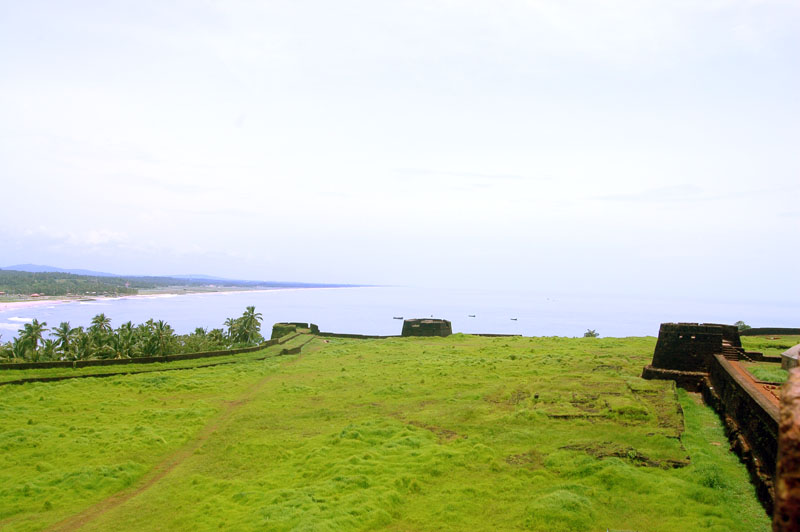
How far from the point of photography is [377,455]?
1169cm

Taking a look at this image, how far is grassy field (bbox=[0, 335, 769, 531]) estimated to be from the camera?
8688 millimetres

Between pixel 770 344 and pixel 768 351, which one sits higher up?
pixel 770 344

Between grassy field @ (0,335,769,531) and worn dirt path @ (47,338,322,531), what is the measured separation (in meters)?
0.06

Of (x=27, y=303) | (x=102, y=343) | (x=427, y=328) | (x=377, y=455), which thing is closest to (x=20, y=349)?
(x=102, y=343)

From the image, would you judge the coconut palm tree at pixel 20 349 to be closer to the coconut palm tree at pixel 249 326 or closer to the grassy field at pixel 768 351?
the coconut palm tree at pixel 249 326

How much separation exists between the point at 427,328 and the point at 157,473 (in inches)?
1060

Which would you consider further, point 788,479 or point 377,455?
point 377,455

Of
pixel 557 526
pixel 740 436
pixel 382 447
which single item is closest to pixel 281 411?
pixel 382 447

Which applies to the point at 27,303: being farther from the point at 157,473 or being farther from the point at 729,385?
the point at 729,385

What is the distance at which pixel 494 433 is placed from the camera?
12.7m

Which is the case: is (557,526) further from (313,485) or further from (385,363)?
(385,363)

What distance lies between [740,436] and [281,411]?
41.0 feet

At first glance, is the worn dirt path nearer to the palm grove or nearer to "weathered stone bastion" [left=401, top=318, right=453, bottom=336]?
"weathered stone bastion" [left=401, top=318, right=453, bottom=336]

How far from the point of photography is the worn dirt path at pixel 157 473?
967cm
